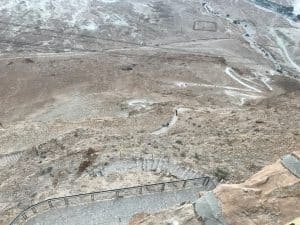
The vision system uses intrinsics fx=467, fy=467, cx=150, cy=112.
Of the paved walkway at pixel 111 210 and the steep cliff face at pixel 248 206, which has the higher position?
the steep cliff face at pixel 248 206

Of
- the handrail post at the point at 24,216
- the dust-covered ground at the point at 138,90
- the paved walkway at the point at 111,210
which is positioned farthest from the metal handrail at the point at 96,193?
the dust-covered ground at the point at 138,90

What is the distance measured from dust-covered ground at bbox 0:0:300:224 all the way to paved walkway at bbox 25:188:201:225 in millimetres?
1291

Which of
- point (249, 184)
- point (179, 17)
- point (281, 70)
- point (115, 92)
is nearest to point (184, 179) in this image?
point (249, 184)

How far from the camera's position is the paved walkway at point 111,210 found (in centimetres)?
1661

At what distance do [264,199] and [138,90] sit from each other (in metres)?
28.3

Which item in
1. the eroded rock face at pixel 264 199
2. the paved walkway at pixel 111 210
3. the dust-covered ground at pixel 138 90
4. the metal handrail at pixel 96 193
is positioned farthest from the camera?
the dust-covered ground at pixel 138 90

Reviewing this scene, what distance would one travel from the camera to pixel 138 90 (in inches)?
1580

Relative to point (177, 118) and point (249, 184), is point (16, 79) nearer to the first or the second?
point (177, 118)

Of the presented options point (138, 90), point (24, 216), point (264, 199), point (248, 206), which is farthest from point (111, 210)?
point (138, 90)

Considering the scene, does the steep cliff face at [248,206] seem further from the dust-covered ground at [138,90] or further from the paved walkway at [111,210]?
the dust-covered ground at [138,90]

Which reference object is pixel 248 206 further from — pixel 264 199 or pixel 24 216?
pixel 24 216

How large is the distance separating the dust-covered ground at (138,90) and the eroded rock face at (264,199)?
5937 millimetres

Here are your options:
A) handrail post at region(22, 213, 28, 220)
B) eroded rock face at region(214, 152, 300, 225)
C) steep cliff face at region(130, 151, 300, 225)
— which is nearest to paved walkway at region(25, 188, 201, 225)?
handrail post at region(22, 213, 28, 220)

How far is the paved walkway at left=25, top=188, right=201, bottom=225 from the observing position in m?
16.6
